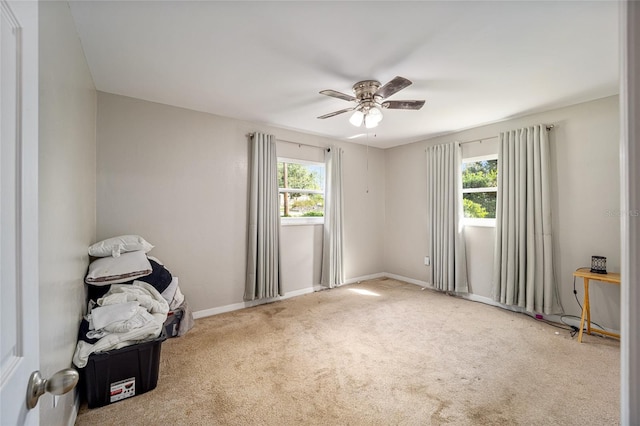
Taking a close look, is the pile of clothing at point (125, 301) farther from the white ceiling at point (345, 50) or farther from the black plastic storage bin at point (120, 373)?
the white ceiling at point (345, 50)

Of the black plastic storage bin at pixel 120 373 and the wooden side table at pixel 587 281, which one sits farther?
the wooden side table at pixel 587 281

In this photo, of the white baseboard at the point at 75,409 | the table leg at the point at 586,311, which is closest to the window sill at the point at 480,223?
the table leg at the point at 586,311

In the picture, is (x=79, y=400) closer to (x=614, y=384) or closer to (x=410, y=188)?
(x=614, y=384)

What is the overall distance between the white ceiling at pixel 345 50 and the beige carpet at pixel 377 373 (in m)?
2.50

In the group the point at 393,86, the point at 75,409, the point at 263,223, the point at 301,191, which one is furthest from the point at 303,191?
the point at 75,409

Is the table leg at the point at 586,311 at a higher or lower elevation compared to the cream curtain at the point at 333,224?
lower

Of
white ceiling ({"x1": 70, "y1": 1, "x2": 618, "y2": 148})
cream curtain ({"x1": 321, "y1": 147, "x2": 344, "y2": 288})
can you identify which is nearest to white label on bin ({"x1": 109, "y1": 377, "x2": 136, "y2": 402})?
white ceiling ({"x1": 70, "y1": 1, "x2": 618, "y2": 148})

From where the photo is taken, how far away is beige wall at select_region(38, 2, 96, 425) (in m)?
1.19

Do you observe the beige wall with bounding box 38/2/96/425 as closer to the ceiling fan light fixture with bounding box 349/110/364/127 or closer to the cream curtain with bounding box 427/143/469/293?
the ceiling fan light fixture with bounding box 349/110/364/127

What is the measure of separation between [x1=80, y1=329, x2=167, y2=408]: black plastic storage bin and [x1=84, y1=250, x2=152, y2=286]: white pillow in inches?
24.5

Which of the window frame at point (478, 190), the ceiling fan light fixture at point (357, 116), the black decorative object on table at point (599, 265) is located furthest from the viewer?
the window frame at point (478, 190)

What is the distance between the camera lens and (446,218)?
420cm

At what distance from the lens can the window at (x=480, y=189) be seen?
388 centimetres

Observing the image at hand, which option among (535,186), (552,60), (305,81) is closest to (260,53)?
(305,81)
